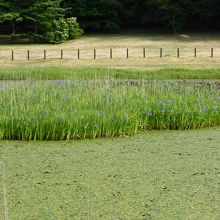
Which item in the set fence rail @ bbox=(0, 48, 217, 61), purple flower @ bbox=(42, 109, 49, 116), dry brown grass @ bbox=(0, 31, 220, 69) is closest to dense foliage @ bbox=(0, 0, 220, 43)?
dry brown grass @ bbox=(0, 31, 220, 69)

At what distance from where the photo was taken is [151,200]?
13.8 feet

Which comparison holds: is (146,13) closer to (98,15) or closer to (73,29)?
(98,15)

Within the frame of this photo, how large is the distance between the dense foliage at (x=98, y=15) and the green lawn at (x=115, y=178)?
2875cm

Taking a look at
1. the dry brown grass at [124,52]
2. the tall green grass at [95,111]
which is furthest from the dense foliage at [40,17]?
the tall green grass at [95,111]

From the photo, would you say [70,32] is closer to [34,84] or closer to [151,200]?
[34,84]

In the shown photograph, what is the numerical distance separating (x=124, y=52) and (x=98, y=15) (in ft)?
35.2

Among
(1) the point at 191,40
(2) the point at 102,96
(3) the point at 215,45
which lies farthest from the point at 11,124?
(1) the point at 191,40

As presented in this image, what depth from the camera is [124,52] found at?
97.8 ft

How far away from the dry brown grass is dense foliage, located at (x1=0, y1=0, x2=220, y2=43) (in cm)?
142

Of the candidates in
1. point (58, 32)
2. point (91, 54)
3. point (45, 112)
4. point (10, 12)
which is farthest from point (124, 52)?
point (45, 112)

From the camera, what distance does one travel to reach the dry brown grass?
24013mm

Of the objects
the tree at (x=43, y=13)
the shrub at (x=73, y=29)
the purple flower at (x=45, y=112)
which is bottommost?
the shrub at (x=73, y=29)

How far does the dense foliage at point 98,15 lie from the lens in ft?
115

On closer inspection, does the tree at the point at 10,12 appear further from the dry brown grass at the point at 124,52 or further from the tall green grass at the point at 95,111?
the tall green grass at the point at 95,111
